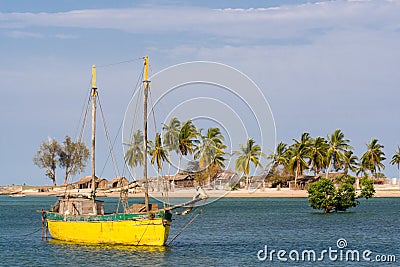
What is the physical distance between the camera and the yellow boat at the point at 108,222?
5522cm

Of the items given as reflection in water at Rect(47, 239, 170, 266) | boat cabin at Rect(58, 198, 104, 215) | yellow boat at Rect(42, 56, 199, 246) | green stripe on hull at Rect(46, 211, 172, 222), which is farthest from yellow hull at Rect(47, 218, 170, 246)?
boat cabin at Rect(58, 198, 104, 215)

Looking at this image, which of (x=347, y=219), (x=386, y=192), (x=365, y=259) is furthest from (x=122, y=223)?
(x=386, y=192)

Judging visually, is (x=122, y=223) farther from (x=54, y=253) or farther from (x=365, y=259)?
(x=365, y=259)

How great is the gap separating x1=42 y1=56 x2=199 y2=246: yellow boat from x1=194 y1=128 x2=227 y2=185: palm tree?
10106 cm

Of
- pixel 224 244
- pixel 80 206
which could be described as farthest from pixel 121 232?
pixel 224 244

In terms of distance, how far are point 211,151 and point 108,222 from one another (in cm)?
11508

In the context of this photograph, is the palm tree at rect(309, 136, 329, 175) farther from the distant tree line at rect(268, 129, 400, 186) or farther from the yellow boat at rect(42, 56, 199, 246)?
the yellow boat at rect(42, 56, 199, 246)

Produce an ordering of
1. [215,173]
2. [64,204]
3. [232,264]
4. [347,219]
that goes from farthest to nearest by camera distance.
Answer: [215,173] < [347,219] < [64,204] < [232,264]

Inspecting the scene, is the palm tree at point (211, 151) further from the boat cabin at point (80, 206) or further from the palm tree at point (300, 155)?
the boat cabin at point (80, 206)

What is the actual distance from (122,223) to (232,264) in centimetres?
949

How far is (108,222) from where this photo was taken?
5753 cm

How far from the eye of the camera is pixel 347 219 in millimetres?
93438

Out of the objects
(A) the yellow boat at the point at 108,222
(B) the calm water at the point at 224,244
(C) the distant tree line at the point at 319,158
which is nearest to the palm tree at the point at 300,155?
(C) the distant tree line at the point at 319,158

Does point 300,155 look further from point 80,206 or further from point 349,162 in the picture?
point 80,206
